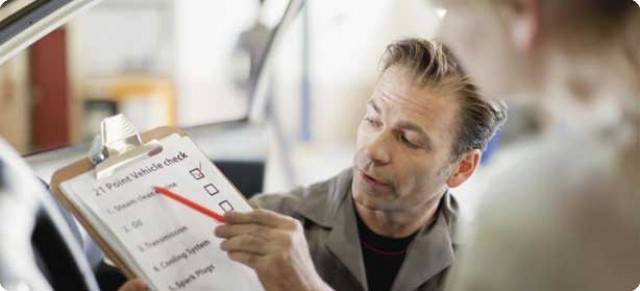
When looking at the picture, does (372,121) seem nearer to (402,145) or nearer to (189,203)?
(402,145)

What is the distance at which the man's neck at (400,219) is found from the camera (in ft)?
2.64

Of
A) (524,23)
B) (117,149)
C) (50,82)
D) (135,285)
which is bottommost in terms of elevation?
(50,82)

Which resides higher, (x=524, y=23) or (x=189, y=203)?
(x=524, y=23)

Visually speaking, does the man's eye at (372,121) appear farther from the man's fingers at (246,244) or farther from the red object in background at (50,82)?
the red object in background at (50,82)

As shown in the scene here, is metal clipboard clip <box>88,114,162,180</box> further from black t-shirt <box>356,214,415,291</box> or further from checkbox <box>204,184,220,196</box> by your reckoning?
black t-shirt <box>356,214,415,291</box>

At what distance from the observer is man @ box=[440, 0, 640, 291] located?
27.6 inches

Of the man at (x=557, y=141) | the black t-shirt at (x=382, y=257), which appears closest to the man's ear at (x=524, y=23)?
the man at (x=557, y=141)

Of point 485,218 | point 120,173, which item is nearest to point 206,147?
point 120,173

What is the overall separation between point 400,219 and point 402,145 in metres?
0.08

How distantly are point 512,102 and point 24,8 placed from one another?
1.37ft

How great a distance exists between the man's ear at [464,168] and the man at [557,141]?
25mm

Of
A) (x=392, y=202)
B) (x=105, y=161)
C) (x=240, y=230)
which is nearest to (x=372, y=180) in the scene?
(x=392, y=202)

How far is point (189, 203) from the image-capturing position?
0.79 meters

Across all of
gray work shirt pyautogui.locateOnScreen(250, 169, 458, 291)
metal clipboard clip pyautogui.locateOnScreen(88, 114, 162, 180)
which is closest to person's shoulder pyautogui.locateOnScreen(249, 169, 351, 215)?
gray work shirt pyautogui.locateOnScreen(250, 169, 458, 291)
